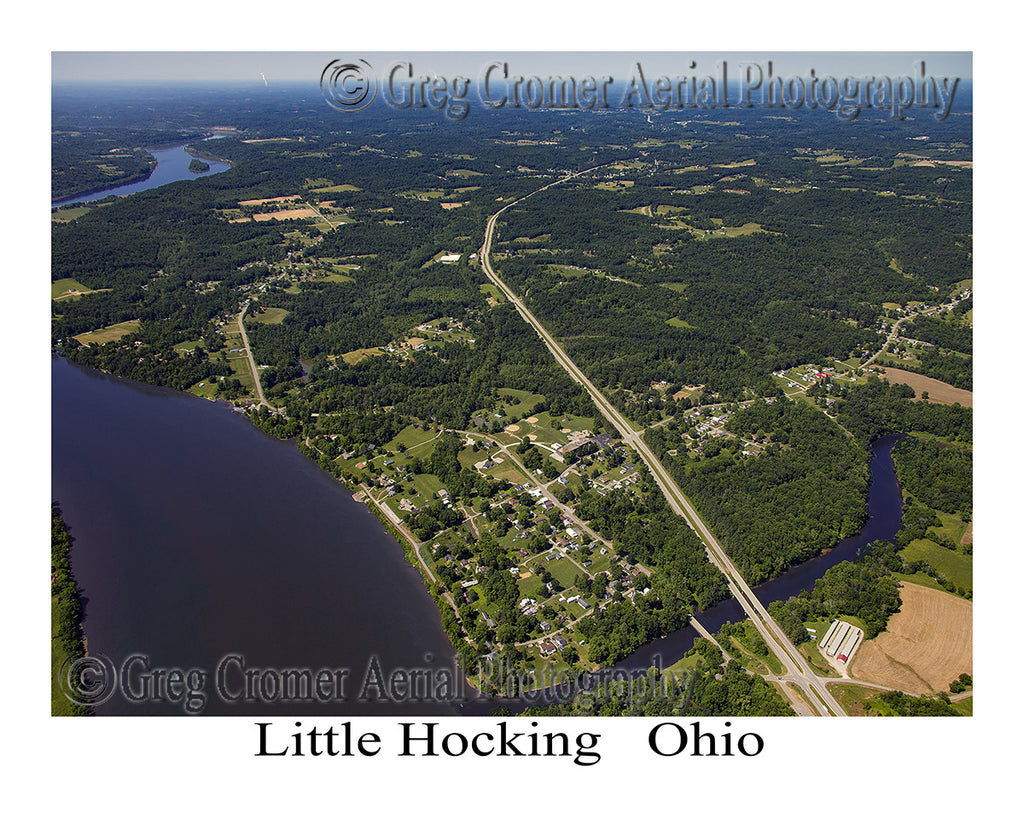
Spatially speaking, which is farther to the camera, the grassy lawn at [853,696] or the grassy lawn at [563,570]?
the grassy lawn at [563,570]

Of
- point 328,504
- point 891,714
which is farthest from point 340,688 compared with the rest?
point 891,714

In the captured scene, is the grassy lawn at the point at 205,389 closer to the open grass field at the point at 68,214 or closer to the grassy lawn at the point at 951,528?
the grassy lawn at the point at 951,528

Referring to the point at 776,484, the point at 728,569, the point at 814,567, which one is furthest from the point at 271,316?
the point at 814,567

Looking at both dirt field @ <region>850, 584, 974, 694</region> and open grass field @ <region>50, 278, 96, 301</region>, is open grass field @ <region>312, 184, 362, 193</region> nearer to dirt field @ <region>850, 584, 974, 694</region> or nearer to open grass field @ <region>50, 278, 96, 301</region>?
open grass field @ <region>50, 278, 96, 301</region>

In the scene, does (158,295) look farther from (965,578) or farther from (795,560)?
(965,578)

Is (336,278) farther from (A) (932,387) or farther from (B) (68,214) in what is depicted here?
(A) (932,387)

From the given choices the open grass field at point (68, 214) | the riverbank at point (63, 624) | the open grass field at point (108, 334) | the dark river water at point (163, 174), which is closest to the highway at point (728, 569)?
the riverbank at point (63, 624)

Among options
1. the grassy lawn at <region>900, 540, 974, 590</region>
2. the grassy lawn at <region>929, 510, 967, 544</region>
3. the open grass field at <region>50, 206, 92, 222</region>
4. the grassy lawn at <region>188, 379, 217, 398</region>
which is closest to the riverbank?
the grassy lawn at <region>188, 379, 217, 398</region>
